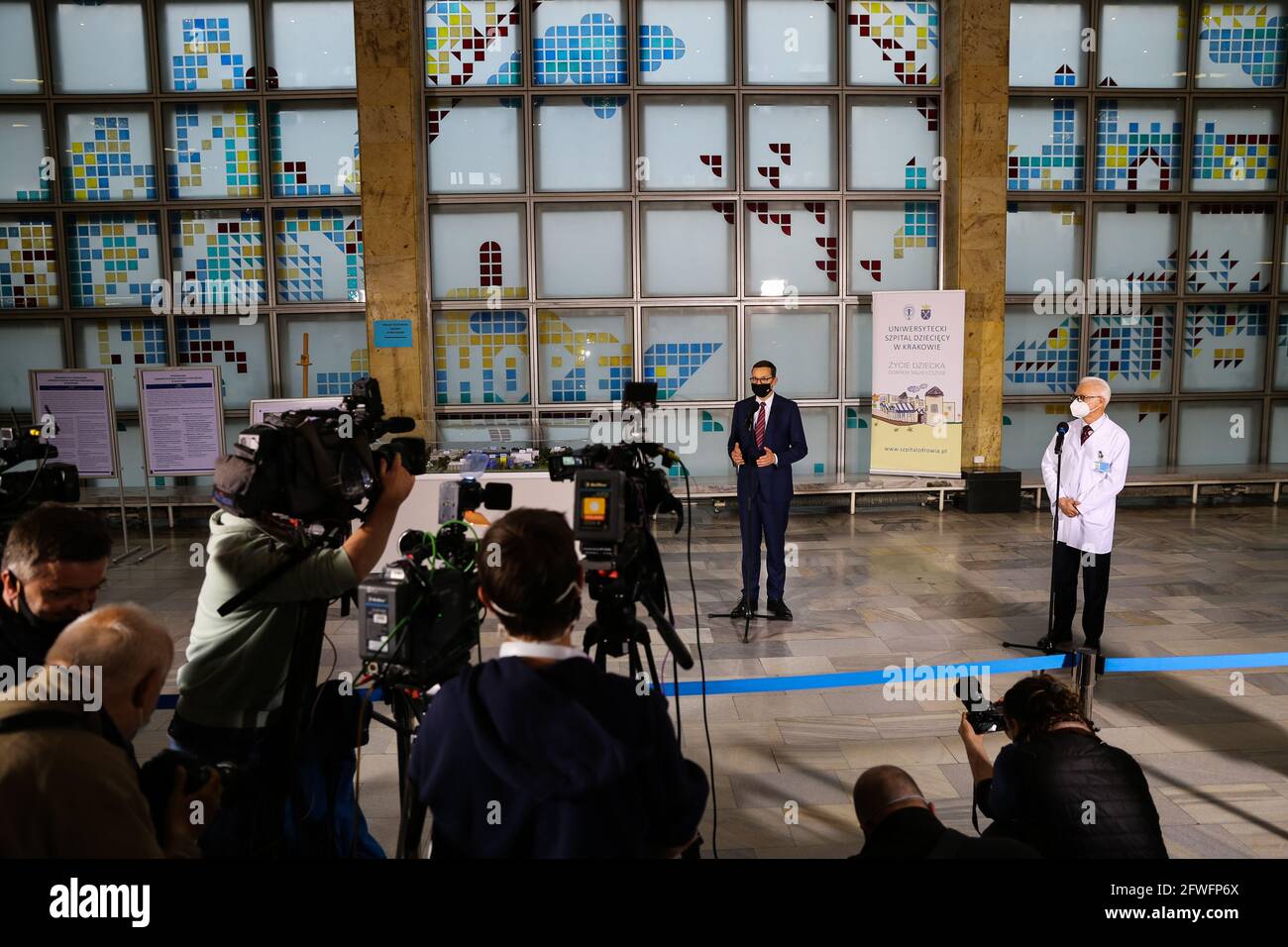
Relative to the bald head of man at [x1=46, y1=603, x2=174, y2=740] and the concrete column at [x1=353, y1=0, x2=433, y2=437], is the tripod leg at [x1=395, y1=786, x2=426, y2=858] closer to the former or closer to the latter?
the bald head of man at [x1=46, y1=603, x2=174, y2=740]

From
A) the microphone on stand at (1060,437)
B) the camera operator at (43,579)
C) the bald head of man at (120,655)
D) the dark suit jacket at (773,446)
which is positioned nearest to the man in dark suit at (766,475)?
the dark suit jacket at (773,446)

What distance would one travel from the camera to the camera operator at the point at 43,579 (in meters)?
2.59

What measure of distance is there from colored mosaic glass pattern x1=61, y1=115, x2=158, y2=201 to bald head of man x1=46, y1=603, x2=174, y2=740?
1044 centimetres

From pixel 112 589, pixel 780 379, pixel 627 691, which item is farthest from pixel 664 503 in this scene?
pixel 780 379

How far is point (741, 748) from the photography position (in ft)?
15.6

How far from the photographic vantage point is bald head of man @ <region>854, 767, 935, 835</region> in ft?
7.18

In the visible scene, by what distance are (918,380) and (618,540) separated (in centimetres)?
831

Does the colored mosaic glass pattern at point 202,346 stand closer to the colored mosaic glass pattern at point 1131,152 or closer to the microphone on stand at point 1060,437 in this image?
the microphone on stand at point 1060,437

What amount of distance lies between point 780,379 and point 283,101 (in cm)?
666

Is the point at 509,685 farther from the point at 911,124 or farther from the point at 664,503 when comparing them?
the point at 911,124

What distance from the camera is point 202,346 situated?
1116 cm

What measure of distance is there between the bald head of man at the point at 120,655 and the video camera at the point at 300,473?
0.52 m

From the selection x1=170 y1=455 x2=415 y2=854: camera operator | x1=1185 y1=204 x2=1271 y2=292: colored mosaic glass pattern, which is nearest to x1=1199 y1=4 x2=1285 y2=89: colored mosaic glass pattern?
x1=1185 y1=204 x2=1271 y2=292: colored mosaic glass pattern

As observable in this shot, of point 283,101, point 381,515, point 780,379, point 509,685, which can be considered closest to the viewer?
point 509,685
